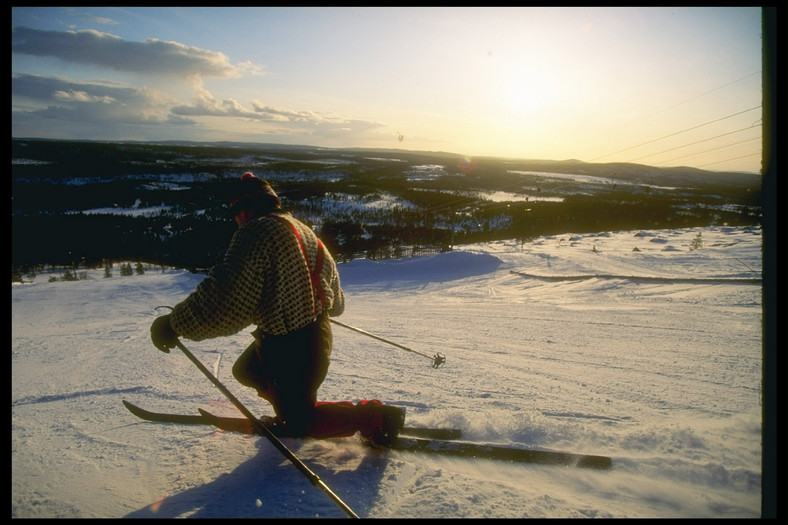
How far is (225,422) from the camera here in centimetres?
241

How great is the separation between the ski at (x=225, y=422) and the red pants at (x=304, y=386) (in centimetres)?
31

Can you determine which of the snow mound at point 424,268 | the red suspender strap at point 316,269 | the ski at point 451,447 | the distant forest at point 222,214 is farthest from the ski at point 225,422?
the snow mound at point 424,268

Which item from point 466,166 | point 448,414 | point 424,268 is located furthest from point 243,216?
point 466,166

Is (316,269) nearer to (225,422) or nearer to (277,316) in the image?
(277,316)

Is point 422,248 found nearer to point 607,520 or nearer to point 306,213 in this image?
point 607,520

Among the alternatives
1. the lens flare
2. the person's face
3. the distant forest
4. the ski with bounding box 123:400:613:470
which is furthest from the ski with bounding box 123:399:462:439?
the lens flare

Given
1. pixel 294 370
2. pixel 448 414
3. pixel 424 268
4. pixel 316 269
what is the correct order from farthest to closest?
1. pixel 424 268
2. pixel 448 414
3. pixel 316 269
4. pixel 294 370

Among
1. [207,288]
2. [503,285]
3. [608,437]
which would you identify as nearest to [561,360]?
[608,437]

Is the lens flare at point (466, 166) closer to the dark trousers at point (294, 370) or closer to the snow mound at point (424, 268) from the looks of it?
the snow mound at point (424, 268)

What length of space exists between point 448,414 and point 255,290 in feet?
4.94

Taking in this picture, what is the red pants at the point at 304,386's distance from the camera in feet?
6.90

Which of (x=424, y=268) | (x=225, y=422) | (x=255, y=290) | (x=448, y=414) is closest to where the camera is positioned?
(x=255, y=290)

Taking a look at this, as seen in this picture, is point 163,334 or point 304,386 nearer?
point 163,334

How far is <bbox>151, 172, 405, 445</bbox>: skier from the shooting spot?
195 cm
